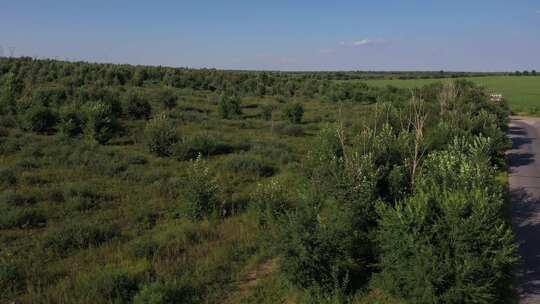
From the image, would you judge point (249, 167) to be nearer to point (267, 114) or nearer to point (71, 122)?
point (71, 122)

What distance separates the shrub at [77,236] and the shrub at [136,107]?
17410 millimetres

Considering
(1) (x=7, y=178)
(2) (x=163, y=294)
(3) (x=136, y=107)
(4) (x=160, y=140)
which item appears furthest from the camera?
(3) (x=136, y=107)

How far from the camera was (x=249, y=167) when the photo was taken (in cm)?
1459

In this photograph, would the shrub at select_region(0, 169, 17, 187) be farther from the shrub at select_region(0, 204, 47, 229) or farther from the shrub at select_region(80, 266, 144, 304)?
the shrub at select_region(80, 266, 144, 304)

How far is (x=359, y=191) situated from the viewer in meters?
7.68

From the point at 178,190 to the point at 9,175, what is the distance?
16.2 ft

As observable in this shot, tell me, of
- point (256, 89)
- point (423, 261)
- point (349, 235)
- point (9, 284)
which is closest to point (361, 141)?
point (349, 235)

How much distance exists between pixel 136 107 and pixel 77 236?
60.1 feet

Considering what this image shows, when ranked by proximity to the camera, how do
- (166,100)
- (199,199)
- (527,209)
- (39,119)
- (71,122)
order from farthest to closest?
(166,100), (39,119), (71,122), (527,209), (199,199)

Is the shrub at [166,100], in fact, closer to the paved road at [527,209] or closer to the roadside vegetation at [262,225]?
the roadside vegetation at [262,225]

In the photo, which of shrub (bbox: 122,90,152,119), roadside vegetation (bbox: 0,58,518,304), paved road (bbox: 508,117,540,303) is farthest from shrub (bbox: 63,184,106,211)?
shrub (bbox: 122,90,152,119)

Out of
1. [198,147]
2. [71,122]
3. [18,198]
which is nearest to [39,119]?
[71,122]

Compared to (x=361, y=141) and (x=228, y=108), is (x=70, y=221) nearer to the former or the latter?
(x=361, y=141)

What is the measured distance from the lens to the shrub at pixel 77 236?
794cm
